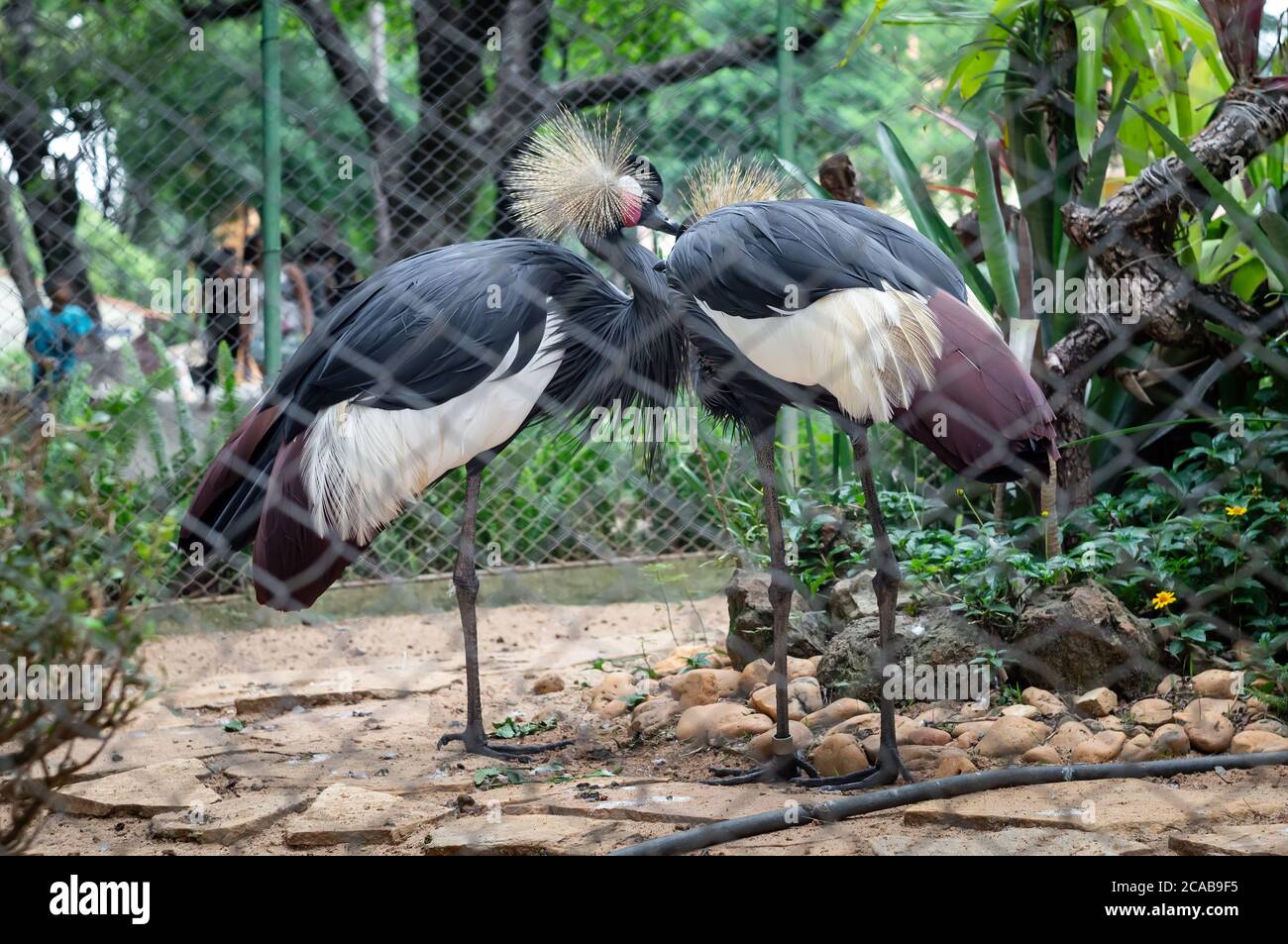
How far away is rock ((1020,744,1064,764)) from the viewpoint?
8.14 ft

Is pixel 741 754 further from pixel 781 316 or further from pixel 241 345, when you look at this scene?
pixel 241 345

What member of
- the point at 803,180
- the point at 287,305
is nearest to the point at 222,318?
the point at 287,305

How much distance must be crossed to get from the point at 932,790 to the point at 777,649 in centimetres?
54

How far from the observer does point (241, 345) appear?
5203 millimetres

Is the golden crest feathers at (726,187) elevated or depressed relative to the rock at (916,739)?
elevated

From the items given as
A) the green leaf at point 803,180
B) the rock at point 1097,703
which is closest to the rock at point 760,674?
the rock at point 1097,703

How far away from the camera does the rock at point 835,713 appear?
289 centimetres

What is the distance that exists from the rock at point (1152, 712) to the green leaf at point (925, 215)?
1.38 meters

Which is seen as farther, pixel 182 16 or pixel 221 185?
pixel 221 185

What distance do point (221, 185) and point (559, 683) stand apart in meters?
4.32

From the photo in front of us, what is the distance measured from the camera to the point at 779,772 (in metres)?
2.62

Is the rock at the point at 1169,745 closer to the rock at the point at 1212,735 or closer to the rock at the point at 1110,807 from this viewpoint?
the rock at the point at 1212,735

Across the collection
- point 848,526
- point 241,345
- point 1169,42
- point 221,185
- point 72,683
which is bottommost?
point 72,683

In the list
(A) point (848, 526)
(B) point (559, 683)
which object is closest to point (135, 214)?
(B) point (559, 683)
